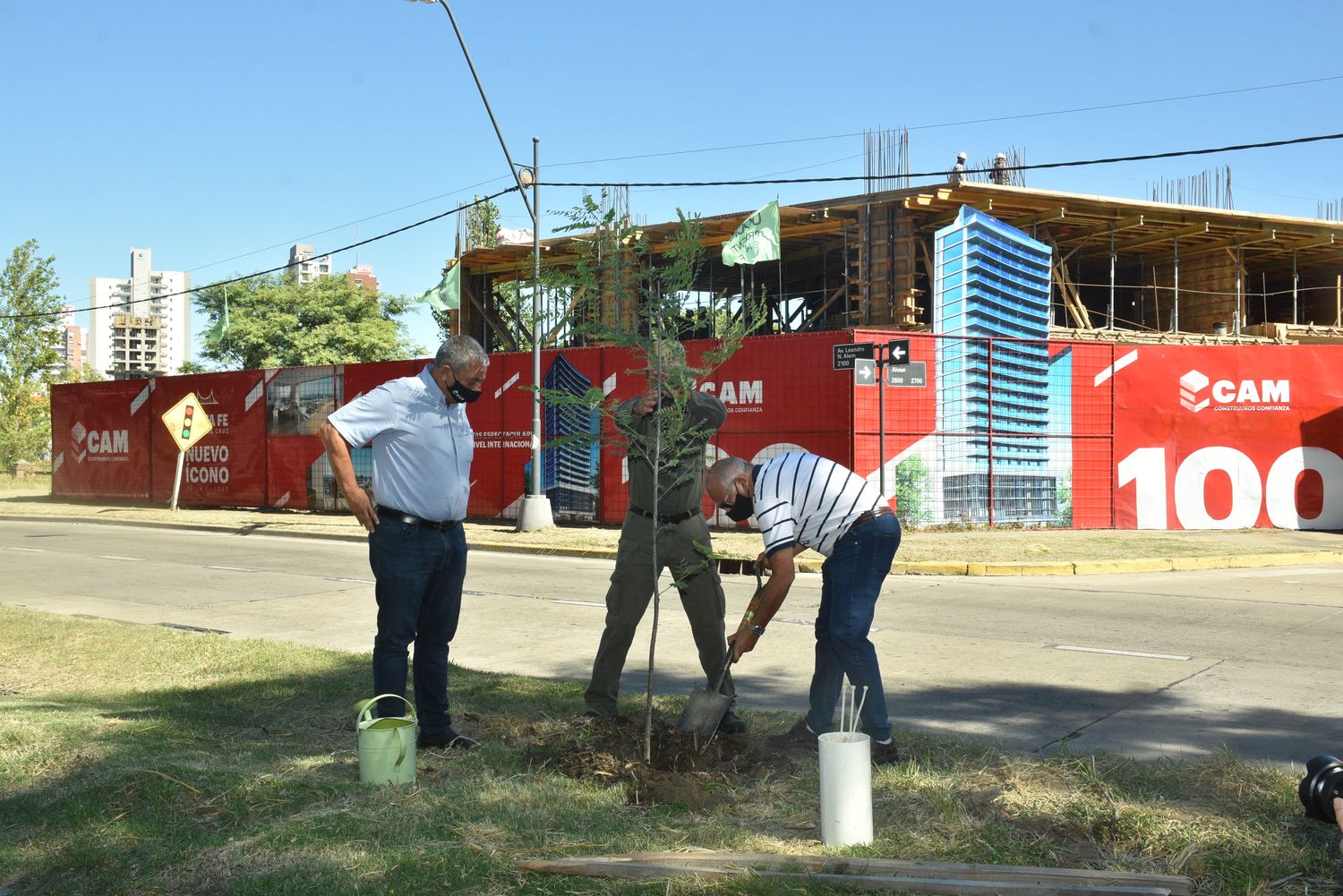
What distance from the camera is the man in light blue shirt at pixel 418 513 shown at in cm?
521

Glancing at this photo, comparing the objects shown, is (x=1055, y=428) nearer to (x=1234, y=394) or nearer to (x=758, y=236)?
(x=1234, y=394)

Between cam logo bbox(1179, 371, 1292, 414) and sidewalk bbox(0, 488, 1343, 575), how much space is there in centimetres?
214

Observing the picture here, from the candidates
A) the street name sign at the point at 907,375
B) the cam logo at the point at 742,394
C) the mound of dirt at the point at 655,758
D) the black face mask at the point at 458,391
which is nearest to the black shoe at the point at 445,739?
the mound of dirt at the point at 655,758

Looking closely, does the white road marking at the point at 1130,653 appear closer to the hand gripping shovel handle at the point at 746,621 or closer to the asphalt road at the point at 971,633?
the asphalt road at the point at 971,633

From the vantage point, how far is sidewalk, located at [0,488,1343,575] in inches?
552

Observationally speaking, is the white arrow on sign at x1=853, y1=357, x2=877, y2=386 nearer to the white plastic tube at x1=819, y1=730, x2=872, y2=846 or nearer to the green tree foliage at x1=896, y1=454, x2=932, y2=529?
the green tree foliage at x1=896, y1=454, x2=932, y2=529

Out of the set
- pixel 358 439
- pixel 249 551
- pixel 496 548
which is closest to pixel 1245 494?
pixel 496 548

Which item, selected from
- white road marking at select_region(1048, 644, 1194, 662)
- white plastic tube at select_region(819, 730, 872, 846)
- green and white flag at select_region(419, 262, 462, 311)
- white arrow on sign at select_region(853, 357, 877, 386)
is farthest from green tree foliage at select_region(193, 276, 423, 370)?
white plastic tube at select_region(819, 730, 872, 846)

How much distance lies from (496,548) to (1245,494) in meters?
12.6

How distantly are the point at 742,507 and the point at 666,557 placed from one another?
30.3 inches

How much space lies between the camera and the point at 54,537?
19.6 meters

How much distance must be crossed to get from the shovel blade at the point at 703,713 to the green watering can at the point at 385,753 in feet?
4.06

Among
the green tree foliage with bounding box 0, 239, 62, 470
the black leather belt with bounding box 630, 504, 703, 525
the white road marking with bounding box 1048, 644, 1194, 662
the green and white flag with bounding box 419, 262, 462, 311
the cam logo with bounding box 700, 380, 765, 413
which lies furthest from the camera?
the green tree foliage with bounding box 0, 239, 62, 470

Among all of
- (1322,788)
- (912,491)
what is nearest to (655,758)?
(1322,788)
